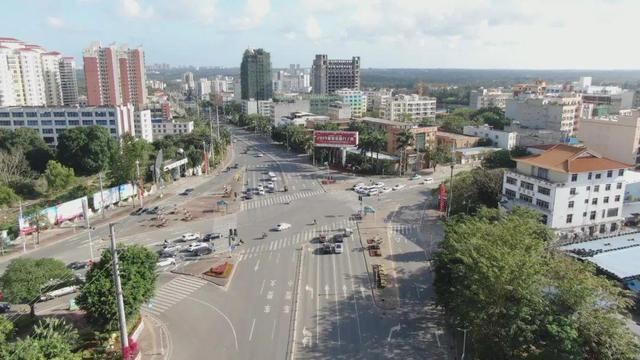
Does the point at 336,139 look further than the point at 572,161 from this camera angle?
Yes

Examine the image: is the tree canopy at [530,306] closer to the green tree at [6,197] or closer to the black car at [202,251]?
the black car at [202,251]

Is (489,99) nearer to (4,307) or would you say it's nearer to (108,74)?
(108,74)

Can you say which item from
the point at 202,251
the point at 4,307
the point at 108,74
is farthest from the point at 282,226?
the point at 108,74

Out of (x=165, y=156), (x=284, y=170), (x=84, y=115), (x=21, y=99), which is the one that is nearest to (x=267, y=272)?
(x=284, y=170)

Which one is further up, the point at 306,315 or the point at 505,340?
the point at 505,340

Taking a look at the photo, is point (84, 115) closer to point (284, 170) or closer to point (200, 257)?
point (284, 170)

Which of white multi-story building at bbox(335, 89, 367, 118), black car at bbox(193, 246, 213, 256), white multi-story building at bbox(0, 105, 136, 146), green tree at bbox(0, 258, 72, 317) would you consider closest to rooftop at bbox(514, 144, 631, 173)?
black car at bbox(193, 246, 213, 256)
